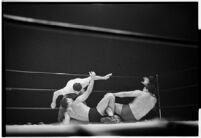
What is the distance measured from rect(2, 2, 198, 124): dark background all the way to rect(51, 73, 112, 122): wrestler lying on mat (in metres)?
0.05

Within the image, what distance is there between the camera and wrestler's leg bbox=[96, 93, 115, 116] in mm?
Answer: 2736

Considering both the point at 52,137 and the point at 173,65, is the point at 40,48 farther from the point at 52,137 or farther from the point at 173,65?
the point at 173,65

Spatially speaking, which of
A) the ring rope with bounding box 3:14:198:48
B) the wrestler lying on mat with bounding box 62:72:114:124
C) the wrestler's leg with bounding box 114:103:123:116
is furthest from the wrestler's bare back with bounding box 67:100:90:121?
the ring rope with bounding box 3:14:198:48

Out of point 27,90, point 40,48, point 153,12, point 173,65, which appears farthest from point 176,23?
point 27,90

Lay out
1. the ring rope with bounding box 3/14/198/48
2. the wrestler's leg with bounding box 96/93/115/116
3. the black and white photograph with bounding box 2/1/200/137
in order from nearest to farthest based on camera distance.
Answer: the ring rope with bounding box 3/14/198/48 < the black and white photograph with bounding box 2/1/200/137 < the wrestler's leg with bounding box 96/93/115/116

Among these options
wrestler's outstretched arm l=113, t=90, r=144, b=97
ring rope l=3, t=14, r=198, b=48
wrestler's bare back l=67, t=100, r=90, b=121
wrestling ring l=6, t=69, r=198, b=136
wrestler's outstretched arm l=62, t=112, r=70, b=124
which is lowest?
wrestling ring l=6, t=69, r=198, b=136

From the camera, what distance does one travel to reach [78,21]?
2820 mm

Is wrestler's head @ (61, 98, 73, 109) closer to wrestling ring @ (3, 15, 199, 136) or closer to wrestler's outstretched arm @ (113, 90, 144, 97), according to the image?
wrestling ring @ (3, 15, 199, 136)

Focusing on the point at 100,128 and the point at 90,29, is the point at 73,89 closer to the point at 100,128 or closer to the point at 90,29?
the point at 100,128

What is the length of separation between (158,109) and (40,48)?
57.8 inches

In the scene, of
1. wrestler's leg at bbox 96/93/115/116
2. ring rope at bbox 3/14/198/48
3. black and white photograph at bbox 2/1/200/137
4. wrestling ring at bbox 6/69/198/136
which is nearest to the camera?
ring rope at bbox 3/14/198/48

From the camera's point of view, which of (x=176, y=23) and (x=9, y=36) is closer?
(x=9, y=36)

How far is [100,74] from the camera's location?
2.77m

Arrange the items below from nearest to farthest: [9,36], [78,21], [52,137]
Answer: [52,137], [9,36], [78,21]
